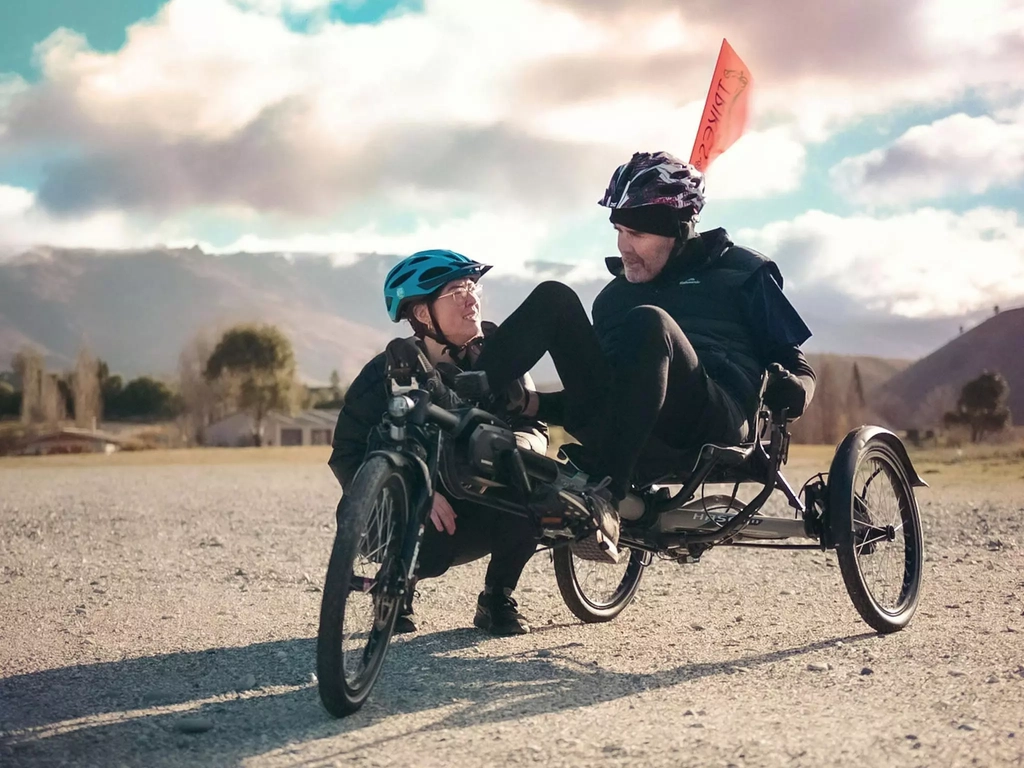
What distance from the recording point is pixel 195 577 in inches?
272

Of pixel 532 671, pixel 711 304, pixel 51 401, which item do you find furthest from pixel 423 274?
Result: pixel 51 401

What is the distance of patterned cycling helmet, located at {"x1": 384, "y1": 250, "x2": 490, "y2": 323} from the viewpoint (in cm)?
443

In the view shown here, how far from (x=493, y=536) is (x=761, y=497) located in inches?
43.9

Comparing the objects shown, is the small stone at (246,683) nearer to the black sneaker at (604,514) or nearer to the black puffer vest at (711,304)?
the black sneaker at (604,514)

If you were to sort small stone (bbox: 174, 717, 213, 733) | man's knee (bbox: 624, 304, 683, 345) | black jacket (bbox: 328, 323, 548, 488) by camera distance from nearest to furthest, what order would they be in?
1. small stone (bbox: 174, 717, 213, 733)
2. man's knee (bbox: 624, 304, 683, 345)
3. black jacket (bbox: 328, 323, 548, 488)

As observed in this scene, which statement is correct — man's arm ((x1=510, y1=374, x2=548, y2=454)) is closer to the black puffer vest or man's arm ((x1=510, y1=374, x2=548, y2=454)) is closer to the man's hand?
the black puffer vest

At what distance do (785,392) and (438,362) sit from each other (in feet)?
4.60

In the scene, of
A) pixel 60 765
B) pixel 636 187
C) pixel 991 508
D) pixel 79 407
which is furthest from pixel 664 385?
pixel 79 407

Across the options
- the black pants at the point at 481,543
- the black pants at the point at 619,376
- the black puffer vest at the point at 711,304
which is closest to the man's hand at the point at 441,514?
the black pants at the point at 481,543

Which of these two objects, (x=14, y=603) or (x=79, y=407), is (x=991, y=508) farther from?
(x=79, y=407)

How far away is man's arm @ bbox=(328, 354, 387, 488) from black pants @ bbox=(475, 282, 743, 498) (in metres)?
0.69

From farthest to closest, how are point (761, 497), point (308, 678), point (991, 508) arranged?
point (991, 508) → point (761, 497) → point (308, 678)

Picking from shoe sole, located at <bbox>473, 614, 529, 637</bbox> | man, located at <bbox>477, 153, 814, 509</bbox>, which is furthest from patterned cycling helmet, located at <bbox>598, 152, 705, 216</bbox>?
shoe sole, located at <bbox>473, 614, 529, 637</bbox>

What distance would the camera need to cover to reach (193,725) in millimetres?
3387
